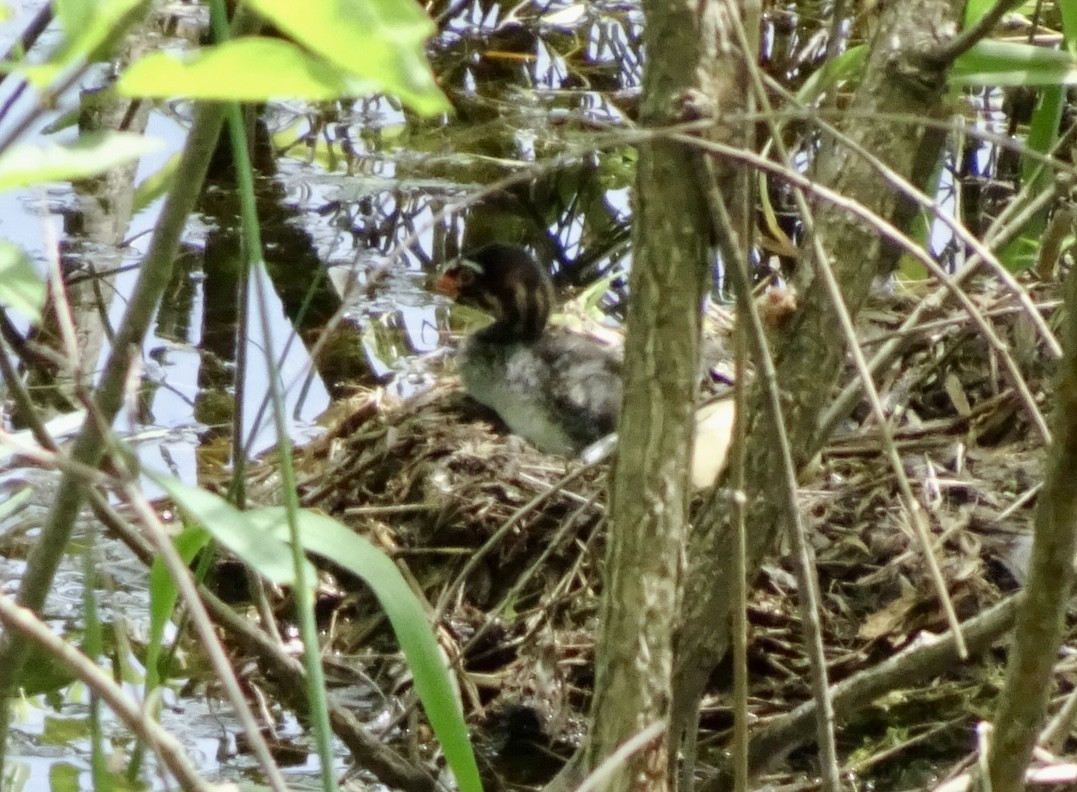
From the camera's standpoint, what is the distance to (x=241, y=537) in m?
0.66

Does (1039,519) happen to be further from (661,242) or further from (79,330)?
(79,330)

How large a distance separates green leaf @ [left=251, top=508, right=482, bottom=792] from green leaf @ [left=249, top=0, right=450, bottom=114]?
1.60 feet

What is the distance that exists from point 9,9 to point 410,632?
1.83 ft

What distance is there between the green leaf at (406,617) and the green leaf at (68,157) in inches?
16.9

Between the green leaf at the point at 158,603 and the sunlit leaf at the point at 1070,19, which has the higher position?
the sunlit leaf at the point at 1070,19

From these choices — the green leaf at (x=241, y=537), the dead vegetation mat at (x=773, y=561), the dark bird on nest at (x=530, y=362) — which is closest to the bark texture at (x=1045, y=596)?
the green leaf at (x=241, y=537)

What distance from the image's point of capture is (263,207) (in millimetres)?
4285

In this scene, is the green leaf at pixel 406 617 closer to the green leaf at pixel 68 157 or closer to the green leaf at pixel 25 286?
the green leaf at pixel 25 286

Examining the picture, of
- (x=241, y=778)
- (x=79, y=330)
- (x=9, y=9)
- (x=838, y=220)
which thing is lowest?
(x=241, y=778)

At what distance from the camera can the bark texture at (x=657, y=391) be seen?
1.18 m

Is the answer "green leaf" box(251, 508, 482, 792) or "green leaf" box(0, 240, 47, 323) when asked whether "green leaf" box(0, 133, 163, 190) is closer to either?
"green leaf" box(0, 240, 47, 323)

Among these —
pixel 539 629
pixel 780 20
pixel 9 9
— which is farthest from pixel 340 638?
pixel 780 20

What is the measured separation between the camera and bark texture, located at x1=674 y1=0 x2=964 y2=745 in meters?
1.57

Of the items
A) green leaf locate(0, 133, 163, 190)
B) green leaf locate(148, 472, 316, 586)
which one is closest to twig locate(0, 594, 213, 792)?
green leaf locate(148, 472, 316, 586)
